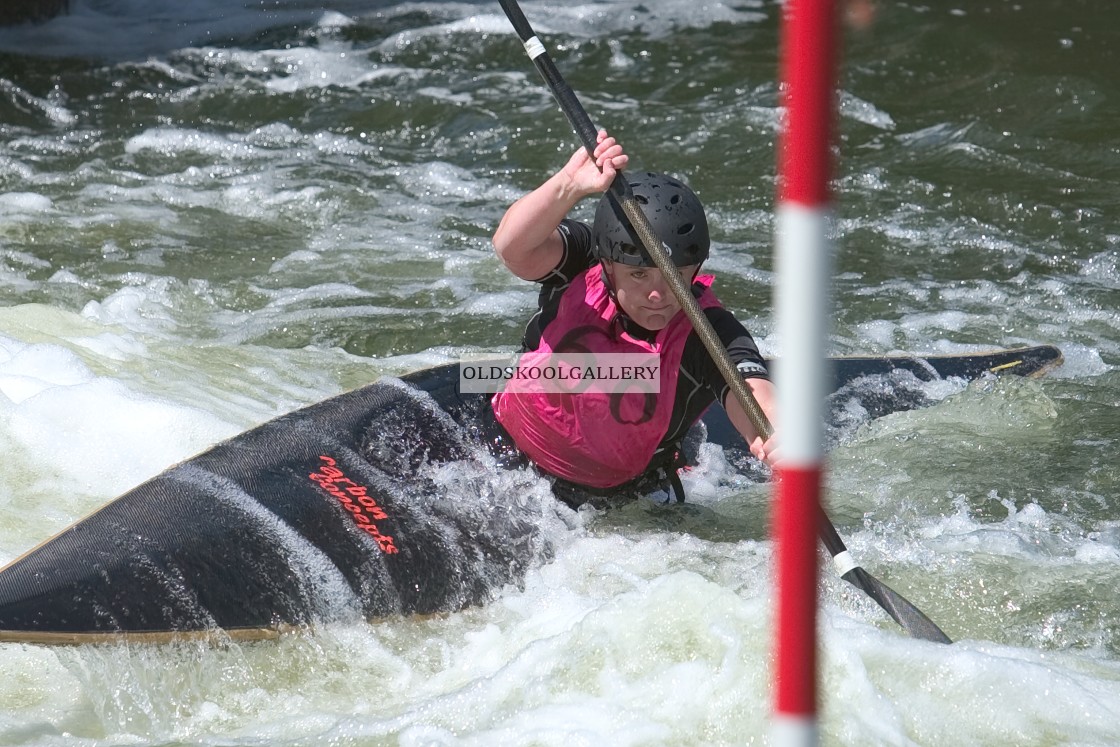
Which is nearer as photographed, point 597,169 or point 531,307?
point 597,169

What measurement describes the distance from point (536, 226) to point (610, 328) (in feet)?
1.14

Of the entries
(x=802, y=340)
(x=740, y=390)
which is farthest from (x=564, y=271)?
(x=802, y=340)

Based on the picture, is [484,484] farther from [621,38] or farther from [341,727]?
[621,38]

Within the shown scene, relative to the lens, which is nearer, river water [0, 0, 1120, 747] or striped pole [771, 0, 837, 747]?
striped pole [771, 0, 837, 747]

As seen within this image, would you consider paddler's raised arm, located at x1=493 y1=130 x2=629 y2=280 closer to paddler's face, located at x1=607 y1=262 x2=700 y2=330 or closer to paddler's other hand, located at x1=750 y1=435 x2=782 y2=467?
paddler's face, located at x1=607 y1=262 x2=700 y2=330

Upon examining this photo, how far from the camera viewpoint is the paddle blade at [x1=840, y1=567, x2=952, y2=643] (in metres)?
2.94

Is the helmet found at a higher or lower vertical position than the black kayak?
higher

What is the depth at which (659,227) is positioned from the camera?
3.10 m

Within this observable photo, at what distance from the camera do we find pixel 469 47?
9.61 metres

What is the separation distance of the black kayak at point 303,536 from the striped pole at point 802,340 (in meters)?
1.86

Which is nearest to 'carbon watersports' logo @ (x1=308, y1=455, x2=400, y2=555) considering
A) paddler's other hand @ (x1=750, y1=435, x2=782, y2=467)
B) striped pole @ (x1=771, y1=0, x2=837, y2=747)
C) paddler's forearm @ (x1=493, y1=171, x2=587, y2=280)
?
paddler's forearm @ (x1=493, y1=171, x2=587, y2=280)

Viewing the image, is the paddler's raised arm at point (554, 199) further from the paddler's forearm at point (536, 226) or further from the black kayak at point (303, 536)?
the black kayak at point (303, 536)

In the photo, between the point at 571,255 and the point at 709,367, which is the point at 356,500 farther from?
the point at 709,367

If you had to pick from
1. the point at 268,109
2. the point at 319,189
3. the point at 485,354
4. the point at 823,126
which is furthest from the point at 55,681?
the point at 268,109
